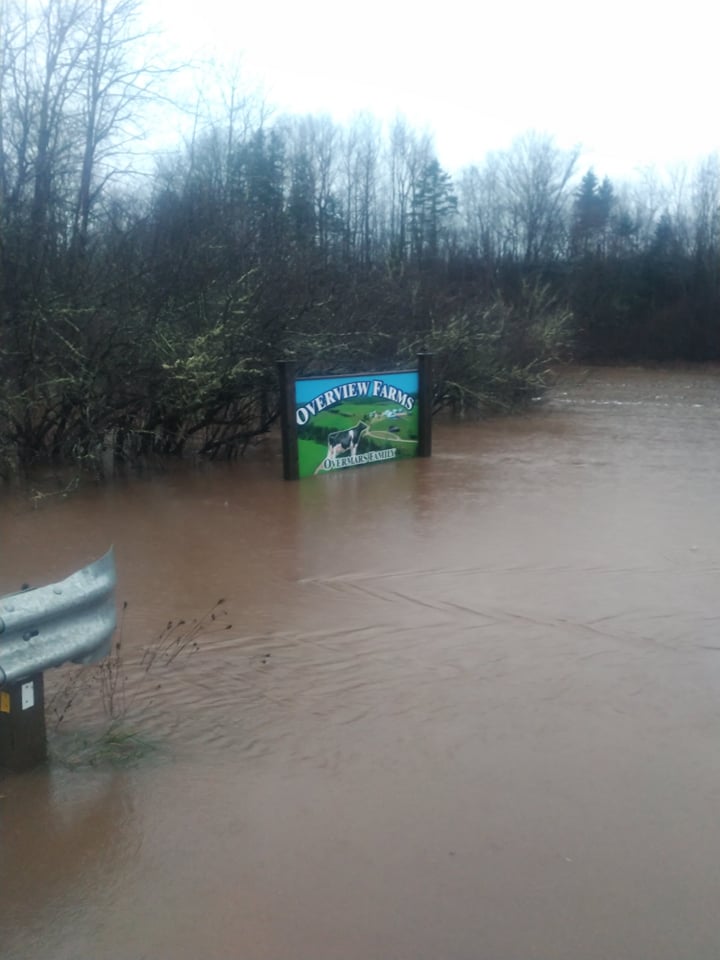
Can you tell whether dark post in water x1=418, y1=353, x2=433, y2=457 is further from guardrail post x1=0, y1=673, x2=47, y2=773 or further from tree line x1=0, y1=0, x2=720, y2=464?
guardrail post x1=0, y1=673, x2=47, y2=773

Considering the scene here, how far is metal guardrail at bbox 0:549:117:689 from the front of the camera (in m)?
3.97

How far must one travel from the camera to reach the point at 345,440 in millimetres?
14719

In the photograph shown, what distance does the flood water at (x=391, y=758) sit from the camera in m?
3.54

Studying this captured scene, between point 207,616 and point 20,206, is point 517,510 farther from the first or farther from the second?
point 20,206

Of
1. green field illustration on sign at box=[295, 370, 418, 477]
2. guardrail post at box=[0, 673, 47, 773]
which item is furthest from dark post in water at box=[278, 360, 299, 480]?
guardrail post at box=[0, 673, 47, 773]

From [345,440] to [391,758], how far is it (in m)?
10.0

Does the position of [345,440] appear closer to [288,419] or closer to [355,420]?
[355,420]

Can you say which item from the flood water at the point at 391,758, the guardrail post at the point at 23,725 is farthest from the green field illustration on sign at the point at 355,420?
the guardrail post at the point at 23,725

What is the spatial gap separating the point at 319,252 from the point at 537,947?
18574 millimetres

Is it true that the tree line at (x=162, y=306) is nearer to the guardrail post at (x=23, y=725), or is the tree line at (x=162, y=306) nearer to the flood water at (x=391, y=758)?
the flood water at (x=391, y=758)

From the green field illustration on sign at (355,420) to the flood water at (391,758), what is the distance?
11.9 ft

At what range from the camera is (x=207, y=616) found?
7.43 m

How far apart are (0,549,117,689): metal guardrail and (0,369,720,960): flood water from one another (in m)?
0.63

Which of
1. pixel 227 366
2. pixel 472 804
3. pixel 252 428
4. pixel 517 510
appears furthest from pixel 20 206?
pixel 472 804
